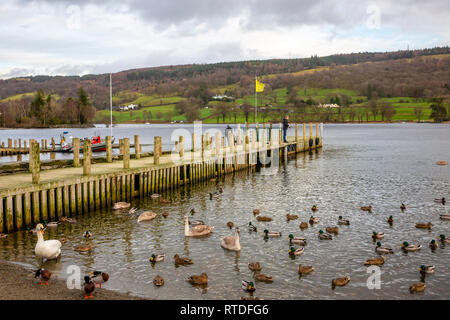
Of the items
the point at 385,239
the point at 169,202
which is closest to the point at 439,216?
the point at 385,239

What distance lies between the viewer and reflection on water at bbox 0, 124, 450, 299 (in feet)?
41.0

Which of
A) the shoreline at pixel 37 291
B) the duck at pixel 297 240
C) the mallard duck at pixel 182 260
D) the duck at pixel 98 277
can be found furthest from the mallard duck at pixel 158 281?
the duck at pixel 297 240

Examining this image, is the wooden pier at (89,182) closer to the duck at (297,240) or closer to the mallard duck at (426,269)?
the duck at (297,240)

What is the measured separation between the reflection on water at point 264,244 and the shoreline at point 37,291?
71cm

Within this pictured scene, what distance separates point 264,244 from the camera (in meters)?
16.8

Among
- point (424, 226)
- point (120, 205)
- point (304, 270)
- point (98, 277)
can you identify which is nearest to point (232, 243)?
point (304, 270)

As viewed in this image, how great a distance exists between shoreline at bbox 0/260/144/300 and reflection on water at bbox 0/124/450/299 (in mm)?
714

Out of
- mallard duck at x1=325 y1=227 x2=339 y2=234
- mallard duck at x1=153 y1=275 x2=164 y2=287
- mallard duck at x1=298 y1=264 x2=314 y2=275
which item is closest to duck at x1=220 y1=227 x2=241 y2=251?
mallard duck at x1=298 y1=264 x2=314 y2=275

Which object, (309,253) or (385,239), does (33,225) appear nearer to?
(309,253)

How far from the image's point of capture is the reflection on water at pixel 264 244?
12.5m

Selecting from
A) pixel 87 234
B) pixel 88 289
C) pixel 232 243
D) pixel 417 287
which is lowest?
pixel 417 287

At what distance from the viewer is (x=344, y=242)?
1714 cm

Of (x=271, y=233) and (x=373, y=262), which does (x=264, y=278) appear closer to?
(x=373, y=262)

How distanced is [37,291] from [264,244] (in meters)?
8.82
